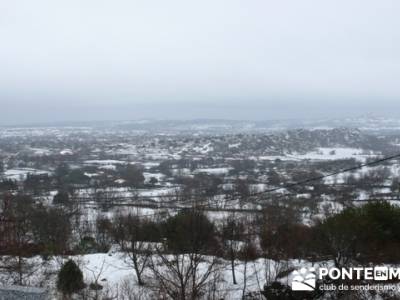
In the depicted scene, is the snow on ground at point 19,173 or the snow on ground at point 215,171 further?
the snow on ground at point 215,171

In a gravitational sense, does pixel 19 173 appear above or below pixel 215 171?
above

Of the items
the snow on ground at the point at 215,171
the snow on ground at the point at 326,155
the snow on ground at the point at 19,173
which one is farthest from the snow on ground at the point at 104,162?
the snow on ground at the point at 326,155

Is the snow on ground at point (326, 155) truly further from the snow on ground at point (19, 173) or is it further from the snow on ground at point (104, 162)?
the snow on ground at point (19, 173)

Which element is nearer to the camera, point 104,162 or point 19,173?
point 19,173

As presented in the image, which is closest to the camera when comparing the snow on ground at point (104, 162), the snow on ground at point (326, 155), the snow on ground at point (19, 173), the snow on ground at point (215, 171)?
A: the snow on ground at point (19, 173)

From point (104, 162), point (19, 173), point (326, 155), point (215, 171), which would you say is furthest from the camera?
point (326, 155)

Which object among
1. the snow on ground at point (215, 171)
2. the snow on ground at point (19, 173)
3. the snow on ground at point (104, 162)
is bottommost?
the snow on ground at point (215, 171)

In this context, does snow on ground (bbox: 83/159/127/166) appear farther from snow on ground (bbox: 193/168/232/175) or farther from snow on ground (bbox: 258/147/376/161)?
snow on ground (bbox: 258/147/376/161)

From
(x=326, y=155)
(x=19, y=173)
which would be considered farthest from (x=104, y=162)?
(x=326, y=155)

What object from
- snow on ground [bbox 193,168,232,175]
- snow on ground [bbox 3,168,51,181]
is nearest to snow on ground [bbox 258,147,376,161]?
snow on ground [bbox 193,168,232,175]

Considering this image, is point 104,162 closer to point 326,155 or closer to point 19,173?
point 19,173

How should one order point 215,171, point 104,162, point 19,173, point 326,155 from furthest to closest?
1. point 326,155
2. point 104,162
3. point 215,171
4. point 19,173

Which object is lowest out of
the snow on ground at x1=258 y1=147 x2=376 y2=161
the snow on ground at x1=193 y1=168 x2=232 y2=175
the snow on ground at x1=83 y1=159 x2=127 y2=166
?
the snow on ground at x1=258 y1=147 x2=376 y2=161

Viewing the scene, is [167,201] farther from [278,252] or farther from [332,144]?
[332,144]
